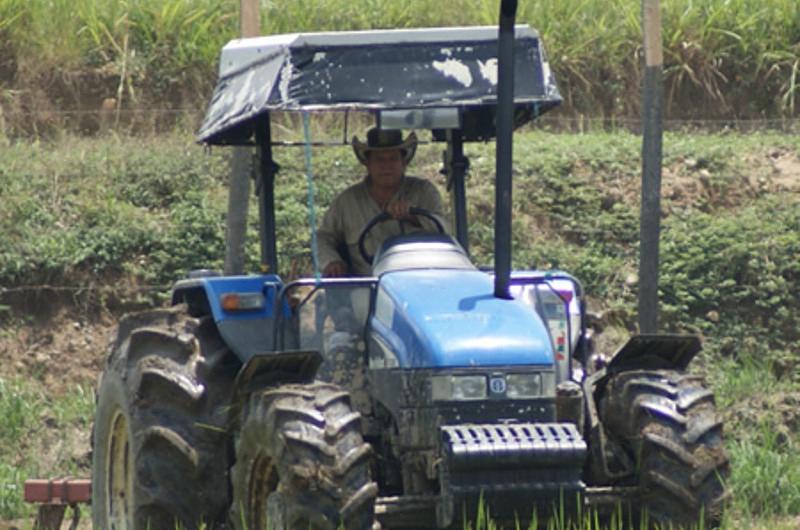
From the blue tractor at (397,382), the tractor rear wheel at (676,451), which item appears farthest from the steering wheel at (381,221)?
the tractor rear wheel at (676,451)

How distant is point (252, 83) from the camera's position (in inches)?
366

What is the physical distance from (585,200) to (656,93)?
7.23 ft

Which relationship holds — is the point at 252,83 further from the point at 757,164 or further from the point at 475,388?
the point at 757,164

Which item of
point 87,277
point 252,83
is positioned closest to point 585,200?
point 87,277

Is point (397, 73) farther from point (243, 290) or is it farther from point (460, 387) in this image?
point (460, 387)

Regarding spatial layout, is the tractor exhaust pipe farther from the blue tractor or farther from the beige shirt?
the beige shirt

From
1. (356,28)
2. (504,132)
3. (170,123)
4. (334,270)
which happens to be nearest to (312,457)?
(504,132)

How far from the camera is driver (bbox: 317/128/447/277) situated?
33.0 ft

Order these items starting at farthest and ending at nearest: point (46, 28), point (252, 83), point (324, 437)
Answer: point (46, 28) < point (252, 83) < point (324, 437)

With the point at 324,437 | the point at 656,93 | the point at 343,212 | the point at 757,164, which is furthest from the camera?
the point at 757,164

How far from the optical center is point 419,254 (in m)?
9.27

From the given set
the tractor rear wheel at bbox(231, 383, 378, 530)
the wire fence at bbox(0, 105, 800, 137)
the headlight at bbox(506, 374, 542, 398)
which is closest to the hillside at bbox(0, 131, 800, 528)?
the wire fence at bbox(0, 105, 800, 137)

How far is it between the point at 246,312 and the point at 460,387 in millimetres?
1635

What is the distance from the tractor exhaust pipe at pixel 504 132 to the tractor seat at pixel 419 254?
0.63 m
